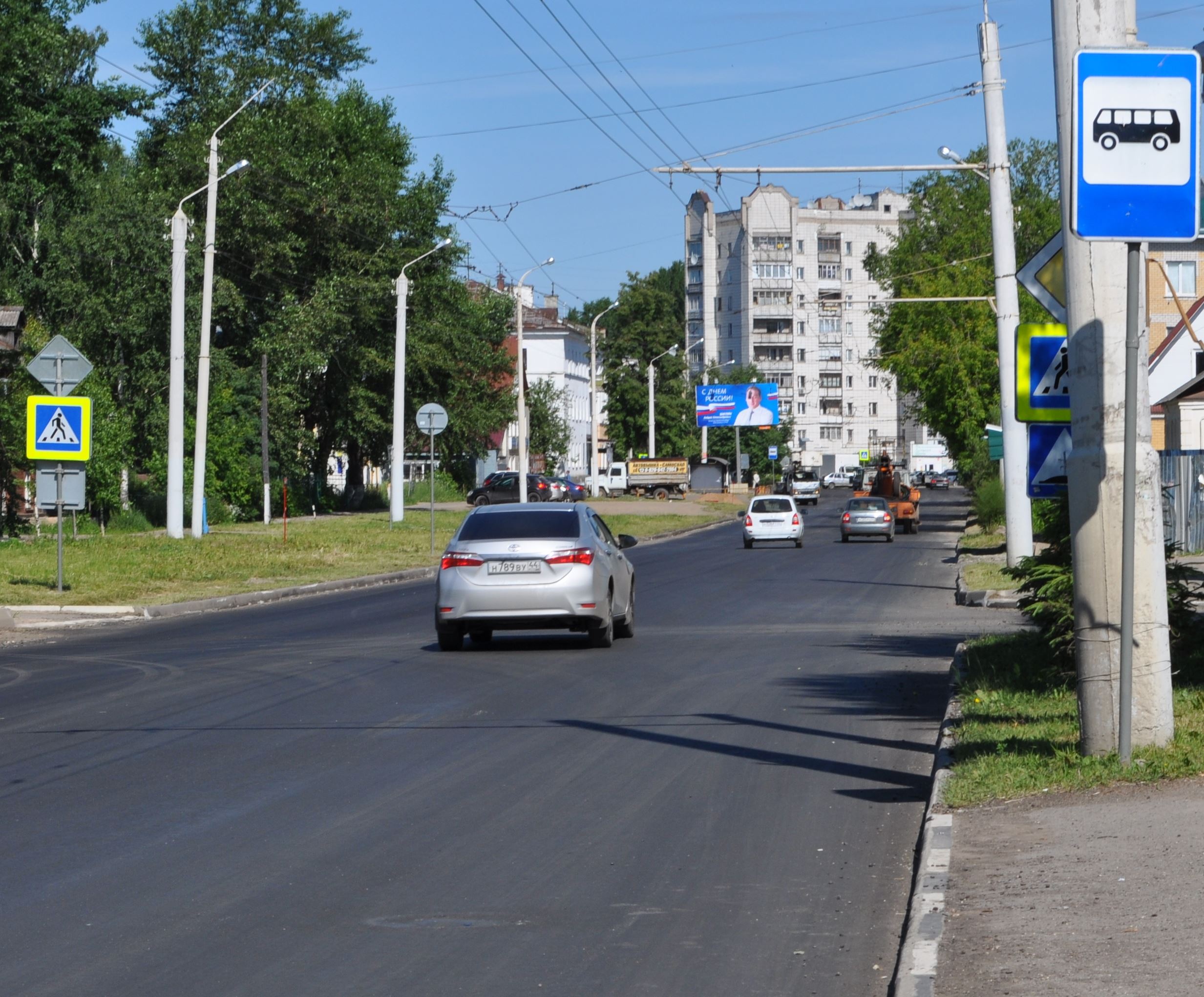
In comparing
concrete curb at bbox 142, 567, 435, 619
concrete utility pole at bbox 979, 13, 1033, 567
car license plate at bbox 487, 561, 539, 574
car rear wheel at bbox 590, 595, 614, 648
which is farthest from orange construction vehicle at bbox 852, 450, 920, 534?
car license plate at bbox 487, 561, 539, 574

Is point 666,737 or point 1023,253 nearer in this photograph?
point 666,737

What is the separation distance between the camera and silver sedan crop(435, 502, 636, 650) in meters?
17.3

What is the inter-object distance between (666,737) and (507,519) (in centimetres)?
712

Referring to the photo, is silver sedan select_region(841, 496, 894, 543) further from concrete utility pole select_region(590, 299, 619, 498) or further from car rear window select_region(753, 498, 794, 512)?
concrete utility pole select_region(590, 299, 619, 498)

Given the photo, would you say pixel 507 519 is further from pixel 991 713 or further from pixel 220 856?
pixel 220 856

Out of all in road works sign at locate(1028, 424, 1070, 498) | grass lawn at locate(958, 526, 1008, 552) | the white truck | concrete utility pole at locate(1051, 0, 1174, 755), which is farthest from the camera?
the white truck

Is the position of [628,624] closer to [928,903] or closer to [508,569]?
[508,569]

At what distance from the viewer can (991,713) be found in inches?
415

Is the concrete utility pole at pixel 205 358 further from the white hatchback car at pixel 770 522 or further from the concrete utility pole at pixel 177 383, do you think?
the white hatchback car at pixel 770 522

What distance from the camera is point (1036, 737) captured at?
30.5 feet

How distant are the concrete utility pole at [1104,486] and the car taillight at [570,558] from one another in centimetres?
953

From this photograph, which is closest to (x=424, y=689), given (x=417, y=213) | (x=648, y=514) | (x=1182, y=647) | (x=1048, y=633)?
(x=1048, y=633)

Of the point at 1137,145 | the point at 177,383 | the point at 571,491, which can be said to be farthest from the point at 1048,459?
the point at 571,491

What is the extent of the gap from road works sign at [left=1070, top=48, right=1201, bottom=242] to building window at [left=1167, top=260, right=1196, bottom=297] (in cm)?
6134
